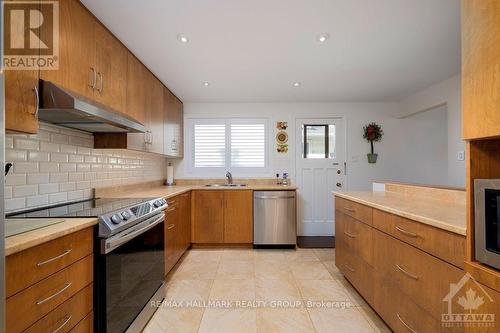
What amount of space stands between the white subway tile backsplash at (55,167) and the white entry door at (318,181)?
8.89 ft

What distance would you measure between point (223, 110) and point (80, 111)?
2.75 metres

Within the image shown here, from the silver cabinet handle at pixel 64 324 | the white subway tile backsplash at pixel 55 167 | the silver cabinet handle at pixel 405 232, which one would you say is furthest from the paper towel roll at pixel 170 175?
the silver cabinet handle at pixel 405 232

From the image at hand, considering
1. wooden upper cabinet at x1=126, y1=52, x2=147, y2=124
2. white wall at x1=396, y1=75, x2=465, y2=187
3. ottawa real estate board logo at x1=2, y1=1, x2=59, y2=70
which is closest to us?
ottawa real estate board logo at x1=2, y1=1, x2=59, y2=70

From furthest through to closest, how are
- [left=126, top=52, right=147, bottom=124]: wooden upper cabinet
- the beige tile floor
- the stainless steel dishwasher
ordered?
the stainless steel dishwasher, [left=126, top=52, right=147, bottom=124]: wooden upper cabinet, the beige tile floor

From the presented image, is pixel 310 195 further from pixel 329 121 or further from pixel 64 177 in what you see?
pixel 64 177

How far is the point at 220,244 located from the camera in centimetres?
335

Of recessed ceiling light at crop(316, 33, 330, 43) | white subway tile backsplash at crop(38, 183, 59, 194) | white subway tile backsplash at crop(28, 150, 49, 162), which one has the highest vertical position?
recessed ceiling light at crop(316, 33, 330, 43)

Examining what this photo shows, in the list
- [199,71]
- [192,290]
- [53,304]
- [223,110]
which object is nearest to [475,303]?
[53,304]

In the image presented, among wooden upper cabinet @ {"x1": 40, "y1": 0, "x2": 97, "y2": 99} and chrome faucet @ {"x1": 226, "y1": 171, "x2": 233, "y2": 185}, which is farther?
chrome faucet @ {"x1": 226, "y1": 171, "x2": 233, "y2": 185}

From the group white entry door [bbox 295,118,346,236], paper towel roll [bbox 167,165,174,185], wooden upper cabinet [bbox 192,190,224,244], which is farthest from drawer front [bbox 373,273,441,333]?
paper towel roll [bbox 167,165,174,185]

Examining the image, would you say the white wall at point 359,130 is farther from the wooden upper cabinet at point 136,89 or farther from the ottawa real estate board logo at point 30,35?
the ottawa real estate board logo at point 30,35

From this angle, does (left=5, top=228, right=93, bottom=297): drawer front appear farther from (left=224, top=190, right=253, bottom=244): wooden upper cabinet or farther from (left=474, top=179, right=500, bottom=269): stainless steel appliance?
(left=224, top=190, right=253, bottom=244): wooden upper cabinet

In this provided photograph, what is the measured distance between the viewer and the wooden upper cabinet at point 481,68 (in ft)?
2.82

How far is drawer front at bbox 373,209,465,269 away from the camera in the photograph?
1.04 meters
